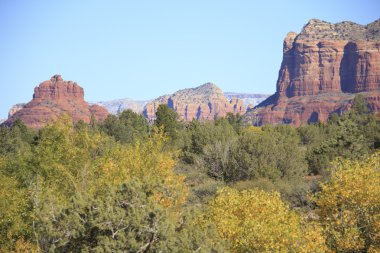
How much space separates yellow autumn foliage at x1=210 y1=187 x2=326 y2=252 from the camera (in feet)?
62.3

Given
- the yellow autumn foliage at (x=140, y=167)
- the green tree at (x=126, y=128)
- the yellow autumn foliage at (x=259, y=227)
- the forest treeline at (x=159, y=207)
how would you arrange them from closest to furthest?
the forest treeline at (x=159, y=207) < the yellow autumn foliage at (x=259, y=227) < the yellow autumn foliage at (x=140, y=167) < the green tree at (x=126, y=128)

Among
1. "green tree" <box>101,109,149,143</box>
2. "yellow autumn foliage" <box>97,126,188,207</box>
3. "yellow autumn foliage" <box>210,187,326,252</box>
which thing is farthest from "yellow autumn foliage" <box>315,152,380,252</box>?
"green tree" <box>101,109,149,143</box>

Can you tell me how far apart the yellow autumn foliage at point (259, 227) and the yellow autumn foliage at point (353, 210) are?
182 centimetres

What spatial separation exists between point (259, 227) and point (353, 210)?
7.45 metres

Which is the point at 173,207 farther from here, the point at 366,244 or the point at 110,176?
the point at 366,244

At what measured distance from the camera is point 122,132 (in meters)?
95.9

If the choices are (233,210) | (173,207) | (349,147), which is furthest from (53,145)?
(349,147)

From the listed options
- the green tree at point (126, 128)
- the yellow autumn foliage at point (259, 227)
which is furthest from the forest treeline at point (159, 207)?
the green tree at point (126, 128)

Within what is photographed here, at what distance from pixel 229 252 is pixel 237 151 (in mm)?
35778

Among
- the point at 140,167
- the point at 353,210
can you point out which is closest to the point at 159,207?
the point at 353,210

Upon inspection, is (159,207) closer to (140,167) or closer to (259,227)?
(259,227)

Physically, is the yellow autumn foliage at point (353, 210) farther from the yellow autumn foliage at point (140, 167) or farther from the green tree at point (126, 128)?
the green tree at point (126, 128)

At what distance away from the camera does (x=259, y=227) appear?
1919 cm

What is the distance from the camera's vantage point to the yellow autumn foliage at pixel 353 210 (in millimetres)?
22172
